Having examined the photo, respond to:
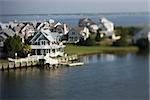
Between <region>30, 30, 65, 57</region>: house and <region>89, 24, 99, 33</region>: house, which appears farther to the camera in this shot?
<region>89, 24, 99, 33</region>: house

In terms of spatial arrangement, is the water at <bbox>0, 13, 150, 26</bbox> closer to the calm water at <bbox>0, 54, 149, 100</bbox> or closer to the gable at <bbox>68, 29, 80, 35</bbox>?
the gable at <bbox>68, 29, 80, 35</bbox>

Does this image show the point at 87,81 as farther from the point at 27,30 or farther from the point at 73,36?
the point at 27,30

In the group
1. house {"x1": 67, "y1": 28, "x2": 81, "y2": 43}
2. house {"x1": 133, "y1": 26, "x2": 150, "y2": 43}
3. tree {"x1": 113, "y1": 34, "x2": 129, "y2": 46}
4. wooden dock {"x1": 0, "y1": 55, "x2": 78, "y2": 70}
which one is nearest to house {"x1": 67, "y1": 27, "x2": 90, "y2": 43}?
house {"x1": 67, "y1": 28, "x2": 81, "y2": 43}

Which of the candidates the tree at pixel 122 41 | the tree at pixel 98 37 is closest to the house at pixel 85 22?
the tree at pixel 98 37

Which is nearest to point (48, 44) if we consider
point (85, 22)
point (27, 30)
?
point (27, 30)

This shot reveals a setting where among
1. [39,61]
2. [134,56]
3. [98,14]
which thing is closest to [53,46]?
[39,61]

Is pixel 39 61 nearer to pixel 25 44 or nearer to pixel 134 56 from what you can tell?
pixel 25 44
